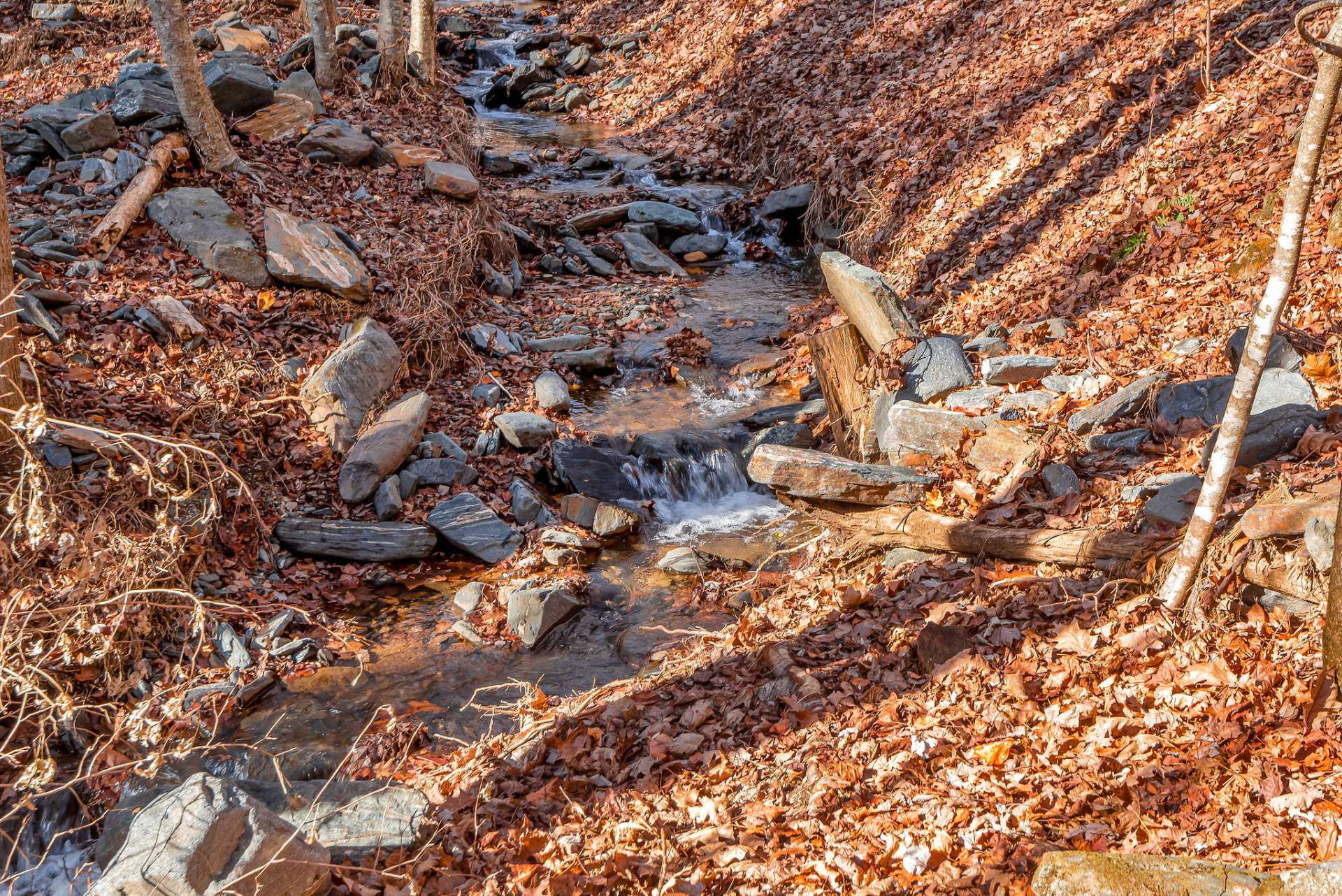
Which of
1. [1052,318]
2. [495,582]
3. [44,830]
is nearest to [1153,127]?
[1052,318]

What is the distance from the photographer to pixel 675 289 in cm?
1205

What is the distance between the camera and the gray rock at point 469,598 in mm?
6766

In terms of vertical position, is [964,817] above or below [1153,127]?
below

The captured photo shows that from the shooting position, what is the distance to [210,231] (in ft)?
29.6

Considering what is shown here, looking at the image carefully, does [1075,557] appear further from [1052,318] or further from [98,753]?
[98,753]

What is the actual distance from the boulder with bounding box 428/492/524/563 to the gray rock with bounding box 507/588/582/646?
0.77 m

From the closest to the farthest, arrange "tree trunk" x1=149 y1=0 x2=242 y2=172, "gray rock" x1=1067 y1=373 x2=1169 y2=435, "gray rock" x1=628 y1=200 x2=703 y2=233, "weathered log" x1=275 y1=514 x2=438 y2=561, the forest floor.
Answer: the forest floor → "gray rock" x1=1067 y1=373 x2=1169 y2=435 → "weathered log" x1=275 y1=514 x2=438 y2=561 → "tree trunk" x1=149 y1=0 x2=242 y2=172 → "gray rock" x1=628 y1=200 x2=703 y2=233

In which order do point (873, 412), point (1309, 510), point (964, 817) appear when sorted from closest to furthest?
point (964, 817), point (1309, 510), point (873, 412)

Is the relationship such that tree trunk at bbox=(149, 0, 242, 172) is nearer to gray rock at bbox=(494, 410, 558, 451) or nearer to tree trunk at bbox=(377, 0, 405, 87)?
gray rock at bbox=(494, 410, 558, 451)

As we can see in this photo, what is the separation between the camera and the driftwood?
28.4 ft

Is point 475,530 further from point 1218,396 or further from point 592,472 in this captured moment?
point 1218,396

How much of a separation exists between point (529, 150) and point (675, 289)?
242 inches

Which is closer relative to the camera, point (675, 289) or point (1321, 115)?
point (1321, 115)

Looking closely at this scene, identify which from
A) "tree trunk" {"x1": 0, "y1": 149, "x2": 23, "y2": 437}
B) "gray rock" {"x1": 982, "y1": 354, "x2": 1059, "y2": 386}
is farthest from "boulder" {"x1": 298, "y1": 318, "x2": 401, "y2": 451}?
"gray rock" {"x1": 982, "y1": 354, "x2": 1059, "y2": 386}
